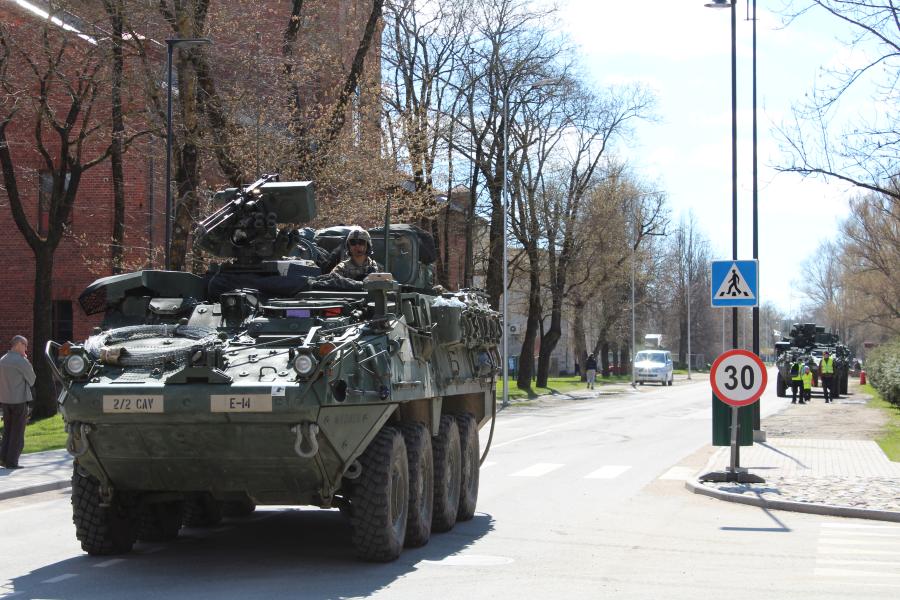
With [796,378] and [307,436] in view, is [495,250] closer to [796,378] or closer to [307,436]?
[796,378]

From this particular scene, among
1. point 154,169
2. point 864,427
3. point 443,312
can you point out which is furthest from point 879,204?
point 443,312

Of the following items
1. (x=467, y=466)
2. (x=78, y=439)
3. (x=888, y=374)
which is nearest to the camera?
(x=78, y=439)

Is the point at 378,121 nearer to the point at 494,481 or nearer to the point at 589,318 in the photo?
the point at 494,481

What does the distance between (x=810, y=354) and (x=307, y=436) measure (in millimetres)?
39005

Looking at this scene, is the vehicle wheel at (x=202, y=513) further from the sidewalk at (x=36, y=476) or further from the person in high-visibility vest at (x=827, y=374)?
the person in high-visibility vest at (x=827, y=374)

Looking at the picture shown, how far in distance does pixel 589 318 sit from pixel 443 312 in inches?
2674

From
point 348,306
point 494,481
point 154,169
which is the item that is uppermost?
point 154,169

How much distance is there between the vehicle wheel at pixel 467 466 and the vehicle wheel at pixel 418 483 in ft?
4.54

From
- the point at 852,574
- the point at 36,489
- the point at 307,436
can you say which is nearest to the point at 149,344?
the point at 307,436

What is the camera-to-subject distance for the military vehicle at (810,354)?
42688 millimetres

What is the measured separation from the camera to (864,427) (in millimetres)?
27375

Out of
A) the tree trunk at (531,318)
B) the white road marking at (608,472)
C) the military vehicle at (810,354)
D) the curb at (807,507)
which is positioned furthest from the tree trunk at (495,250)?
the curb at (807,507)

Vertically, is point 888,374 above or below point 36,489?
above

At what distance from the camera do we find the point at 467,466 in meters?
12.6
